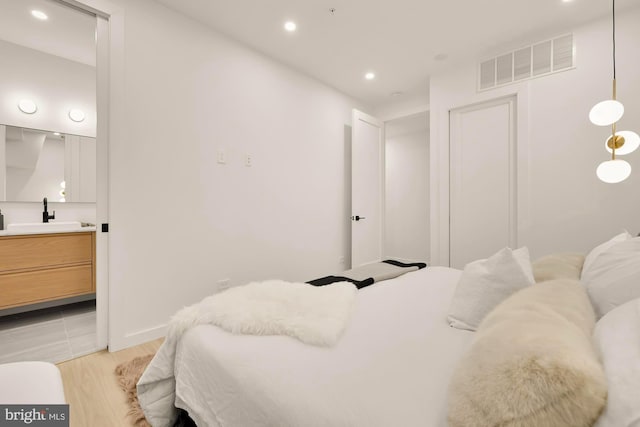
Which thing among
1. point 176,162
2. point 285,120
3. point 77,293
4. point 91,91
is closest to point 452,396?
point 176,162

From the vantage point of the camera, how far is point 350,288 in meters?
1.52

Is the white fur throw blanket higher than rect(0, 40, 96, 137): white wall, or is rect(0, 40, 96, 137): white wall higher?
rect(0, 40, 96, 137): white wall

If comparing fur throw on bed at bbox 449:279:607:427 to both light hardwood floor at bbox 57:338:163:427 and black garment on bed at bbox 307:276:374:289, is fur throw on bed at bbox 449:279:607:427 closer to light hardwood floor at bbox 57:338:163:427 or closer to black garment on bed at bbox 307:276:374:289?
black garment on bed at bbox 307:276:374:289

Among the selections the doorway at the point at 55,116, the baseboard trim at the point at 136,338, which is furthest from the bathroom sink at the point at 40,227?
the baseboard trim at the point at 136,338

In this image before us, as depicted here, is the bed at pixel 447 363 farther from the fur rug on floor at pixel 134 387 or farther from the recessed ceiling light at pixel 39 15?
the recessed ceiling light at pixel 39 15

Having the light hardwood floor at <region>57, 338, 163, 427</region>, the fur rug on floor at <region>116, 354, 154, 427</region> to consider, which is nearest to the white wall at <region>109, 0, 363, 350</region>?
the light hardwood floor at <region>57, 338, 163, 427</region>

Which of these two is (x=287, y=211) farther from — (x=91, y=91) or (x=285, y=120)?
(x=91, y=91)

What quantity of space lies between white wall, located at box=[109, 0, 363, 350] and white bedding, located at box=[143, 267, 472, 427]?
1.33m

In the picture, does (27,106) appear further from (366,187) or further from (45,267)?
(366,187)

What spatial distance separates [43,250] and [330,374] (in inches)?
122

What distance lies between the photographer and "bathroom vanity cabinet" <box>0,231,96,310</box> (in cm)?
245

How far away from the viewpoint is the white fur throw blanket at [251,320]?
1.05 m

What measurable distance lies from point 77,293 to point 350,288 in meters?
2.82

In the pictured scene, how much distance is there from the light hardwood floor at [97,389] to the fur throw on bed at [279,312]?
73 centimetres
